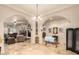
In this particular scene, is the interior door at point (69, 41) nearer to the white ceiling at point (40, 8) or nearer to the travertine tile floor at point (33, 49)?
the travertine tile floor at point (33, 49)

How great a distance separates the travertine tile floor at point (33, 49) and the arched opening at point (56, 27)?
192 mm

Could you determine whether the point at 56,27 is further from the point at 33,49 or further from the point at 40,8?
the point at 33,49

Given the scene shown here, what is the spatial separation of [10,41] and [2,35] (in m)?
0.23

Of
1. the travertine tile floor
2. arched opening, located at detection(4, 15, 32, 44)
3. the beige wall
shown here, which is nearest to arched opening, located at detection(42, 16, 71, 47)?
the beige wall

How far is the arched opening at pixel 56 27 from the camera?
2.79 meters

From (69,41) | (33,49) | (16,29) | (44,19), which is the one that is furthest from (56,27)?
(16,29)

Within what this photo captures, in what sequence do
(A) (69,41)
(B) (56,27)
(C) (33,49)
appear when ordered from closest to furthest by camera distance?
(C) (33,49)
(B) (56,27)
(A) (69,41)

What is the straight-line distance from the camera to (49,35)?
9.30ft

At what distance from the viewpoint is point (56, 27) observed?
282 cm

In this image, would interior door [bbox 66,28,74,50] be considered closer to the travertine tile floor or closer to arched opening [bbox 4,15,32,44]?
the travertine tile floor

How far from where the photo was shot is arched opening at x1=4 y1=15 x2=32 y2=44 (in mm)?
2731

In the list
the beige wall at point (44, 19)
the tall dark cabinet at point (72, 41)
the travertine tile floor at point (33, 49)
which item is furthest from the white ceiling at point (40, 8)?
the travertine tile floor at point (33, 49)

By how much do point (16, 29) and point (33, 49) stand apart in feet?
1.91
